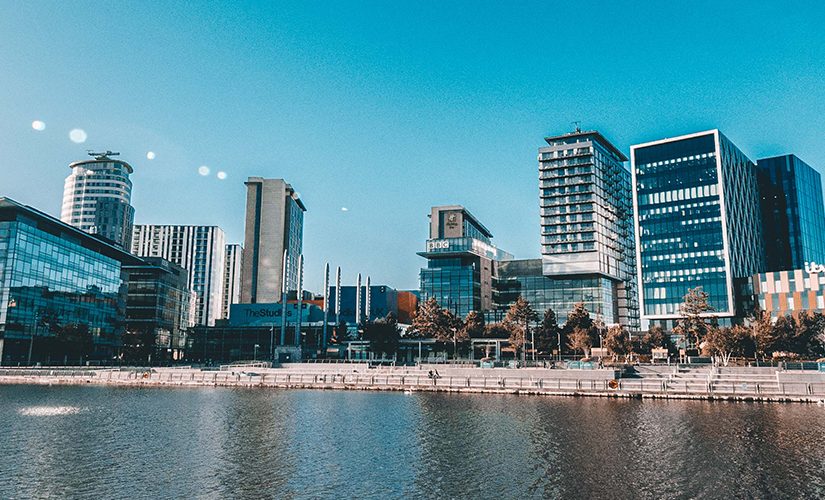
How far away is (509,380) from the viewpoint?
288ft

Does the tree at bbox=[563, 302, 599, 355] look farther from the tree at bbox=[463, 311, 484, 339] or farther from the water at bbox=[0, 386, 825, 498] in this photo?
the water at bbox=[0, 386, 825, 498]

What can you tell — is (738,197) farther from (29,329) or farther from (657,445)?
(29,329)

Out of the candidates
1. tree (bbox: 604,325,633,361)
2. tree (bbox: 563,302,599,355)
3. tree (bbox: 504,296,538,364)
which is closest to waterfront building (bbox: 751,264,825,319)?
tree (bbox: 604,325,633,361)

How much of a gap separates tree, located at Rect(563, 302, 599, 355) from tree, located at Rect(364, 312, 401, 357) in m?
38.7

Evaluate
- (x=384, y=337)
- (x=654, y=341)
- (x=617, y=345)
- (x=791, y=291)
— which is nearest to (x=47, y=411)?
(x=384, y=337)

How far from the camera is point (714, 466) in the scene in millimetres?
38625

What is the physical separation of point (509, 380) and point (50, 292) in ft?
349

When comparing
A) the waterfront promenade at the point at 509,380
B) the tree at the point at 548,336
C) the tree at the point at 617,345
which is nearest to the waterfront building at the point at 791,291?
the tree at the point at 617,345

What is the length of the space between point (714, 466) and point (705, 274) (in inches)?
6085

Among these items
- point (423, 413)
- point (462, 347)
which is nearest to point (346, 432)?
point (423, 413)

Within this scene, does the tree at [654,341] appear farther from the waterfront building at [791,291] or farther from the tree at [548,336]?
the waterfront building at [791,291]

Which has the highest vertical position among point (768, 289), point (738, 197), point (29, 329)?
point (738, 197)

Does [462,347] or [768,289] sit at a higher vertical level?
[768,289]

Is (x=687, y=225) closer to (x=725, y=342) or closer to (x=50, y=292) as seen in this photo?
(x=725, y=342)
